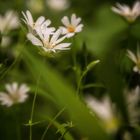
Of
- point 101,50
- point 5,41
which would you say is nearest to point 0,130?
point 5,41

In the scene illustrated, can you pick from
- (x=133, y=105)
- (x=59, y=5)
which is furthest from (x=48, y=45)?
(x=59, y=5)

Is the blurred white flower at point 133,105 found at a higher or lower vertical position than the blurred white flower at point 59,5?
lower

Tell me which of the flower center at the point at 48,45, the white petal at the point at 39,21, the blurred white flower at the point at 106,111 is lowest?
the flower center at the point at 48,45

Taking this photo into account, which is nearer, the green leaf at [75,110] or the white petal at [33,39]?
the green leaf at [75,110]

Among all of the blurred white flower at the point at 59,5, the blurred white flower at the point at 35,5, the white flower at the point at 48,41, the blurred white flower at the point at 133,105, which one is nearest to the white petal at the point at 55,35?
the white flower at the point at 48,41

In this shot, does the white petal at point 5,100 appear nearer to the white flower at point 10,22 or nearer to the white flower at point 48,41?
the white flower at point 48,41

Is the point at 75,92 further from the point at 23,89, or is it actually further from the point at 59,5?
the point at 59,5

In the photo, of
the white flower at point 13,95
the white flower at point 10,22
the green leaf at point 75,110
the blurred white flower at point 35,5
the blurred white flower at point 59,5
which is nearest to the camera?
the green leaf at point 75,110
